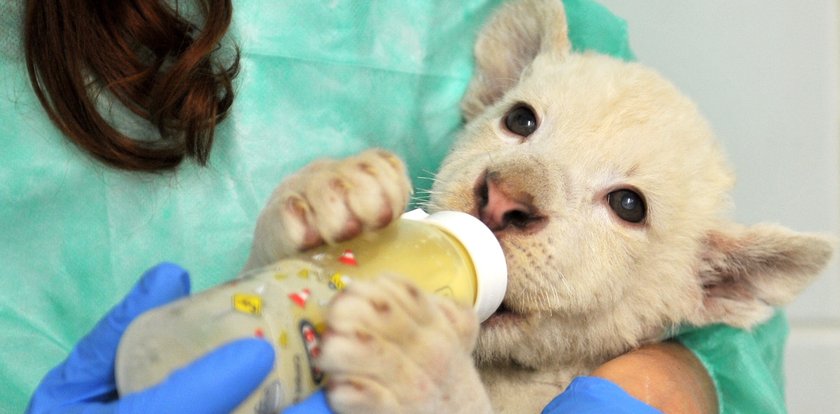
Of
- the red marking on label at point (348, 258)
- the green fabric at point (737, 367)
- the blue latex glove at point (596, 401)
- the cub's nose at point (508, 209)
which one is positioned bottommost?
the green fabric at point (737, 367)

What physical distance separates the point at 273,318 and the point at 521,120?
0.68 meters

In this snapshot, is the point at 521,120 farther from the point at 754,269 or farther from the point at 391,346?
the point at 391,346

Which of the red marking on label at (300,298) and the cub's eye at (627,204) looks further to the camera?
the cub's eye at (627,204)

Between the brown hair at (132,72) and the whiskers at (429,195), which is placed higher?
the brown hair at (132,72)

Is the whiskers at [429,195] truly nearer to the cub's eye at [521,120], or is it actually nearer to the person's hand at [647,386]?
the cub's eye at [521,120]

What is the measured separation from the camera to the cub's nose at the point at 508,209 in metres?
1.06

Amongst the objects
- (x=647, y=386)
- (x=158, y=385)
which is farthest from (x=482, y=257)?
(x=647, y=386)

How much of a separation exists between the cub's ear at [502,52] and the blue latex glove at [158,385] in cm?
73

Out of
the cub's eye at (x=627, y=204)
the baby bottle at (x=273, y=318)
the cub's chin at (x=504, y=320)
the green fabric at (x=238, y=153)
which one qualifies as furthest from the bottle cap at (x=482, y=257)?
the green fabric at (x=238, y=153)

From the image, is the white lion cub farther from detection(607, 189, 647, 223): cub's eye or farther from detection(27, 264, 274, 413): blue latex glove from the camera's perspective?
detection(27, 264, 274, 413): blue latex glove

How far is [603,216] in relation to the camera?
1180 mm

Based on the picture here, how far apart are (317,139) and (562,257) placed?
497mm

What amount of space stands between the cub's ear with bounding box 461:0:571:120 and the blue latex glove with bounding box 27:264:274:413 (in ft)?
2.39

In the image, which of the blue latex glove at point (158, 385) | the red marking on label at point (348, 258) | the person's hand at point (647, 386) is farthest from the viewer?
the person's hand at point (647, 386)
